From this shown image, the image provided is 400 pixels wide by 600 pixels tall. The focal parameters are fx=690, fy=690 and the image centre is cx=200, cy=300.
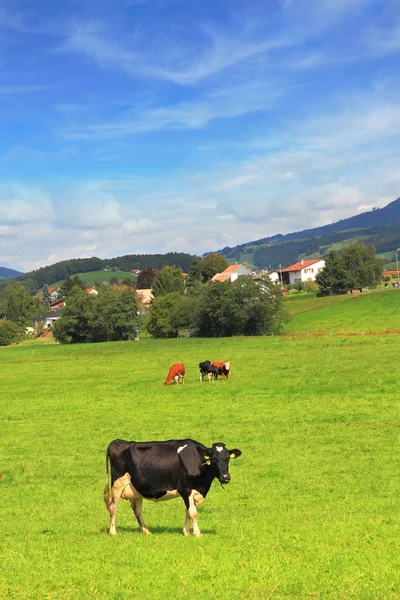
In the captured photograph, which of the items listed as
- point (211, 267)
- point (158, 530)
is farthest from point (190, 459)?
point (211, 267)

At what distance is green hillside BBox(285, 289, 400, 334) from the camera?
83562 mm

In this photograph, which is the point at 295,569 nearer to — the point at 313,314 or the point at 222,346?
the point at 222,346

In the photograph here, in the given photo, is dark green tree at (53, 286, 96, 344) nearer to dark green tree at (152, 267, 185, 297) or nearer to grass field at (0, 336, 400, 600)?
grass field at (0, 336, 400, 600)

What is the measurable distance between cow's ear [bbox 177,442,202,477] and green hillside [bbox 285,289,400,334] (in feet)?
203

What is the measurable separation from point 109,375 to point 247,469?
28.9 m

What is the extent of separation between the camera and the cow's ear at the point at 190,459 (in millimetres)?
12906

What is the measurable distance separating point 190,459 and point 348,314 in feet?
289

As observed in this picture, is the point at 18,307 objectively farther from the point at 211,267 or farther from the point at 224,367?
the point at 224,367

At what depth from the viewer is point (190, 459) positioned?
1302cm

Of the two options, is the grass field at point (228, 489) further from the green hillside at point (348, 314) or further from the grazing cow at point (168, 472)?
the green hillside at point (348, 314)

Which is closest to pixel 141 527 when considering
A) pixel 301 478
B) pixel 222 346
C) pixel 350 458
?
pixel 301 478

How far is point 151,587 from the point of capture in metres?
9.48

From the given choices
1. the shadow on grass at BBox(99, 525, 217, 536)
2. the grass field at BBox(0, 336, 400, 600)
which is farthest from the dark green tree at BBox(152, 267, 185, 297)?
the shadow on grass at BBox(99, 525, 217, 536)

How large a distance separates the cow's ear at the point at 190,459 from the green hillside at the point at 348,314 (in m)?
61.7
